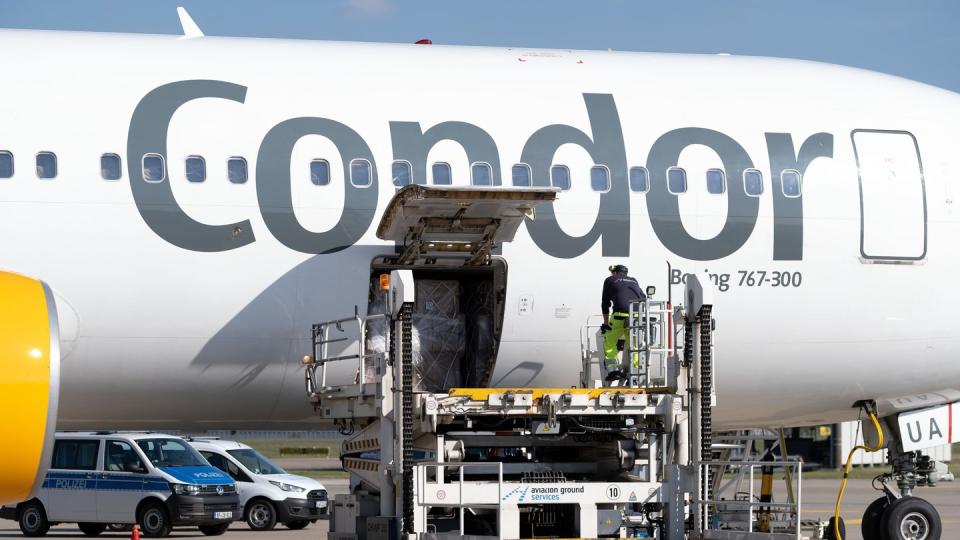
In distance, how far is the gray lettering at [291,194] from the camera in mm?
14992

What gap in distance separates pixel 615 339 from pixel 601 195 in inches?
67.9

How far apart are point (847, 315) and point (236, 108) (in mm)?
6716

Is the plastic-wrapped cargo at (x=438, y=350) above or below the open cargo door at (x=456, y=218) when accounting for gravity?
below

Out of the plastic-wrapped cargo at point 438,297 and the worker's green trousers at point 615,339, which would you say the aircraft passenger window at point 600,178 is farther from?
the plastic-wrapped cargo at point 438,297

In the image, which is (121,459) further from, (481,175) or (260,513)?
(481,175)

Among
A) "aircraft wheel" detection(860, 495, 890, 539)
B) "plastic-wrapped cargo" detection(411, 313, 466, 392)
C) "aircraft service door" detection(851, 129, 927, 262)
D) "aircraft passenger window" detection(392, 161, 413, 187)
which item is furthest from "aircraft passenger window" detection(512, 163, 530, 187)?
"aircraft wheel" detection(860, 495, 890, 539)

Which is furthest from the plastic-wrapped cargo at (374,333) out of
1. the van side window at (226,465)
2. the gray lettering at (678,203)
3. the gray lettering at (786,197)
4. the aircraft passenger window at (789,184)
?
the van side window at (226,465)

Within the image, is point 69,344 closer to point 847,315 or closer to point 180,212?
point 180,212

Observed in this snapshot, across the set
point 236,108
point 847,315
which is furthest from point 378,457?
point 847,315


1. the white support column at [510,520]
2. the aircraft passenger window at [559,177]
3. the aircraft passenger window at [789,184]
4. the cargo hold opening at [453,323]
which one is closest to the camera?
the white support column at [510,520]

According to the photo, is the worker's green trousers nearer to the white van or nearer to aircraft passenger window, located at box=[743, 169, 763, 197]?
aircraft passenger window, located at box=[743, 169, 763, 197]

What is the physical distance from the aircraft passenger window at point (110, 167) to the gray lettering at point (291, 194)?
1345 millimetres

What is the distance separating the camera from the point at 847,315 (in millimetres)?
16203

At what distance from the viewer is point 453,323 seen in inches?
631
